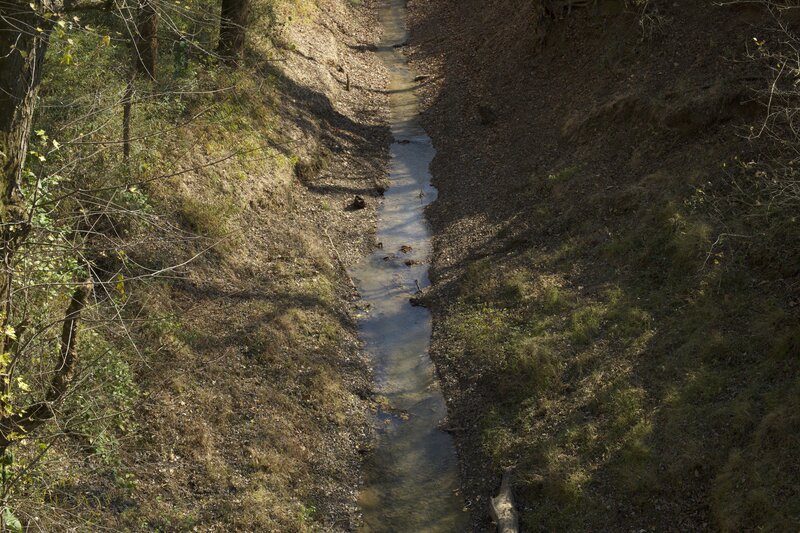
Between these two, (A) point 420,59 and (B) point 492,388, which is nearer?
(B) point 492,388

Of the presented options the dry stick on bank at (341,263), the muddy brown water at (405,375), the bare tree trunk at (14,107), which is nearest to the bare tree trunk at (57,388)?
the bare tree trunk at (14,107)

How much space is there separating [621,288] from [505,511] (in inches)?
223

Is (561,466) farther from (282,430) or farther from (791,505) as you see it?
(282,430)

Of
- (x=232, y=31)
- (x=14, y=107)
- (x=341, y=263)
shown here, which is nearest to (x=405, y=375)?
(x=341, y=263)

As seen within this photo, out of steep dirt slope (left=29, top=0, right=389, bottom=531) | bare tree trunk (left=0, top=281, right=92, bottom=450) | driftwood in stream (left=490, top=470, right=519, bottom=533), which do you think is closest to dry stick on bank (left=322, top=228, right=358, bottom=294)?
steep dirt slope (left=29, top=0, right=389, bottom=531)

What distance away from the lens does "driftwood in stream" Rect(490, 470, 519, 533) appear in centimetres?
1152

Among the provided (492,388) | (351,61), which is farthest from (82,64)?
(351,61)

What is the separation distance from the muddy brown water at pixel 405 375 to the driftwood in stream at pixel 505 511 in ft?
2.14

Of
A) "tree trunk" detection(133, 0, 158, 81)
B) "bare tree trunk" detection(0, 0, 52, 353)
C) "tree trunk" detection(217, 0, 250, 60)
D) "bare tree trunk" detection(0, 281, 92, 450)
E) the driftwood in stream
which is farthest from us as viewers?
"tree trunk" detection(217, 0, 250, 60)

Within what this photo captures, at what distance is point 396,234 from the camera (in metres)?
20.6

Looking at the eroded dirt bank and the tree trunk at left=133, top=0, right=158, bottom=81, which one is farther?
the tree trunk at left=133, top=0, right=158, bottom=81

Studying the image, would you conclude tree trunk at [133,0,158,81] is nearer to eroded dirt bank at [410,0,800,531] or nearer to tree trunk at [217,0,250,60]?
tree trunk at [217,0,250,60]

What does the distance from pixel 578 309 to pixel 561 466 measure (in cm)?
398

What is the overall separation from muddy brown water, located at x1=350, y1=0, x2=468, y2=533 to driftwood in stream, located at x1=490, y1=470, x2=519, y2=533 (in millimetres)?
652
